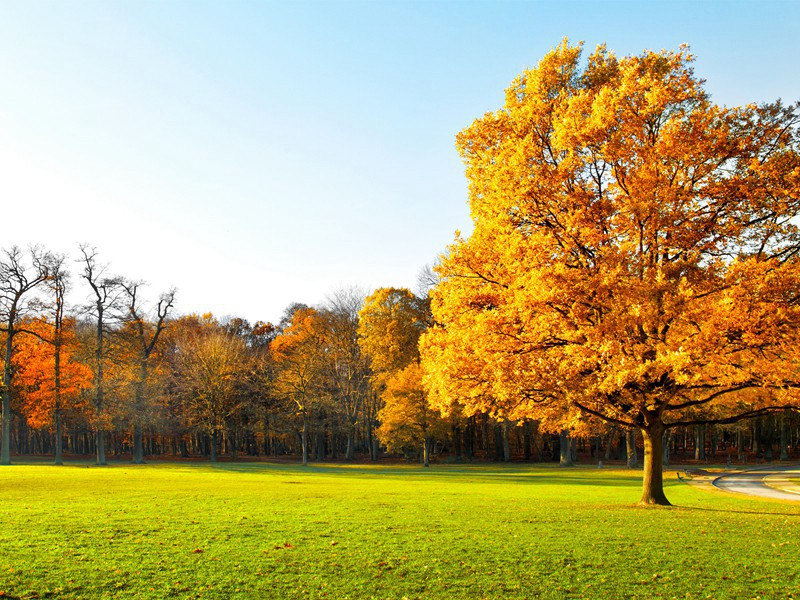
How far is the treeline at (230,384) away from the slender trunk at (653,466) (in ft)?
96.1

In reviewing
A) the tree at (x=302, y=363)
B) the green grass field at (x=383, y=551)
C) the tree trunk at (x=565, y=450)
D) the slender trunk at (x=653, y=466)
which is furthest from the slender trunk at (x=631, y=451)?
the green grass field at (x=383, y=551)

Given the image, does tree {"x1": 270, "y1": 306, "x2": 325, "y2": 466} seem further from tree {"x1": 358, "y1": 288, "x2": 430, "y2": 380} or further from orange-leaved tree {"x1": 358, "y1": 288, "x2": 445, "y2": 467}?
tree {"x1": 358, "y1": 288, "x2": 430, "y2": 380}

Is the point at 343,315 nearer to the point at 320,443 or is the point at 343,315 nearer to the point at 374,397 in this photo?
the point at 374,397

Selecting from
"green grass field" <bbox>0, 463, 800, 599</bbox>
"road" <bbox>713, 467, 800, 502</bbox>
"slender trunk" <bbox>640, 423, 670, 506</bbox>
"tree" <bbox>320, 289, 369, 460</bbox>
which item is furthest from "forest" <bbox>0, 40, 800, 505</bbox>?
"tree" <bbox>320, 289, 369, 460</bbox>

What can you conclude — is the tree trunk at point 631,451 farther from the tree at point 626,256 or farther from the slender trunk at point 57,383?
the slender trunk at point 57,383

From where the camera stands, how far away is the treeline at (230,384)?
5112 cm

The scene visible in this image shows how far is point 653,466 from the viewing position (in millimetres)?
20188

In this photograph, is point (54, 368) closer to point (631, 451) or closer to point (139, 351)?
point (139, 351)

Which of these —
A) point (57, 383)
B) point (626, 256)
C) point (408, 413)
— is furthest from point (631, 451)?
point (57, 383)

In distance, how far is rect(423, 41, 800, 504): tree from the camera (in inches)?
606

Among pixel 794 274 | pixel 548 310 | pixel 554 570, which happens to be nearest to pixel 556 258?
pixel 548 310

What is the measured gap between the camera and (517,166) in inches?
671

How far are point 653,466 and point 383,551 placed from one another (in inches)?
488

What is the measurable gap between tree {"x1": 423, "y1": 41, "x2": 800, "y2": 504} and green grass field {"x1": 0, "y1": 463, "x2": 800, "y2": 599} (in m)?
3.67
